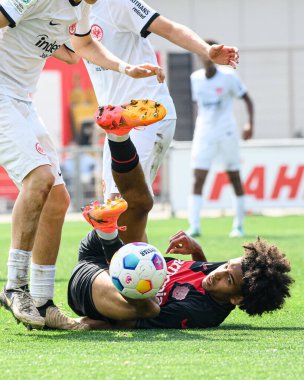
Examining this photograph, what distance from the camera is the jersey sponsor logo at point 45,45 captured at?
20.7ft

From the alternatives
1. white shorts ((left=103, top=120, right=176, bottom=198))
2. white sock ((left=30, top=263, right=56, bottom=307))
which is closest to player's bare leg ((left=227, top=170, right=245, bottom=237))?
white shorts ((left=103, top=120, right=176, bottom=198))

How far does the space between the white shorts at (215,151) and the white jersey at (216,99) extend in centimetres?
7

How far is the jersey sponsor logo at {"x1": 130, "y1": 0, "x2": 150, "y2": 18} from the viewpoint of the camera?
7.22m

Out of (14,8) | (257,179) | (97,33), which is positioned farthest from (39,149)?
(257,179)

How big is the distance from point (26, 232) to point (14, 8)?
4.20 feet

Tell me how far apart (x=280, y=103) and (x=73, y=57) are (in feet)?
69.7

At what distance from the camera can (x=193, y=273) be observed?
21.5 ft

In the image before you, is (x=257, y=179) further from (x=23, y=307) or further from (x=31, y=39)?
(x=23, y=307)

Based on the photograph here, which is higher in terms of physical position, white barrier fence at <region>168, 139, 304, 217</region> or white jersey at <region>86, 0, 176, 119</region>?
white jersey at <region>86, 0, 176, 119</region>

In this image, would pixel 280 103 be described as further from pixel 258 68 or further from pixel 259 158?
pixel 259 158

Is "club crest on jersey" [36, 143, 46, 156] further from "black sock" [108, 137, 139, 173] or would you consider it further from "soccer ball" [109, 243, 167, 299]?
"soccer ball" [109, 243, 167, 299]

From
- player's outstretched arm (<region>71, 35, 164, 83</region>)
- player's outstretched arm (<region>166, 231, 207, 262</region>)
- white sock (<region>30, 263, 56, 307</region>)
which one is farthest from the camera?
player's outstretched arm (<region>166, 231, 207, 262</region>)

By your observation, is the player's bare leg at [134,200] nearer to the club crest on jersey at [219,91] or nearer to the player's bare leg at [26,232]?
the player's bare leg at [26,232]


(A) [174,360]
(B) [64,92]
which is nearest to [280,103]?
(B) [64,92]
